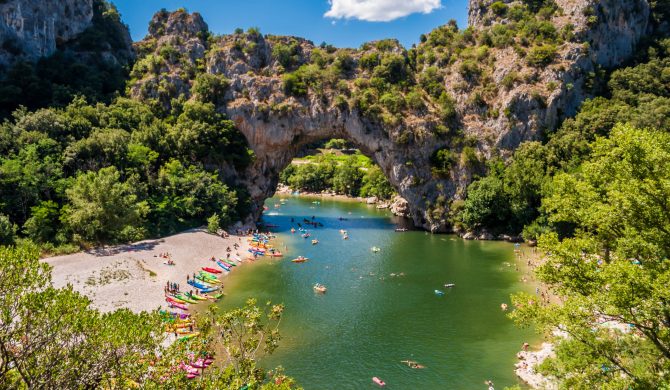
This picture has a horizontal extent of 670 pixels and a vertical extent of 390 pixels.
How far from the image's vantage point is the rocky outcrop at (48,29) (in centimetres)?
6550

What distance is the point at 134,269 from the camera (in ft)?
136

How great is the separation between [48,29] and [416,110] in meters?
65.2

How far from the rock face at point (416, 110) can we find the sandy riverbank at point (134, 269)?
816 inches

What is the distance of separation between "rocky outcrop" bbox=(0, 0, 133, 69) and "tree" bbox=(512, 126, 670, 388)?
268ft

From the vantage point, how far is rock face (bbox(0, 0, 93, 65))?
65.2 meters

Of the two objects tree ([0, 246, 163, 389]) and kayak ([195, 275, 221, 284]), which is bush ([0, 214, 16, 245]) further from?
tree ([0, 246, 163, 389])

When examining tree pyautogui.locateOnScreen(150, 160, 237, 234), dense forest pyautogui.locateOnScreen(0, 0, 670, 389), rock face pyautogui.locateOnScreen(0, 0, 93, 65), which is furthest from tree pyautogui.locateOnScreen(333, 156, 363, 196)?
rock face pyautogui.locateOnScreen(0, 0, 93, 65)

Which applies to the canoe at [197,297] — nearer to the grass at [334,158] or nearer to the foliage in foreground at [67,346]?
the foliage in foreground at [67,346]

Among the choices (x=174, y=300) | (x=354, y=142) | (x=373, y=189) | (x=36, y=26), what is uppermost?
(x=36, y=26)

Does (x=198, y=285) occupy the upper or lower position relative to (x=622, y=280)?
lower

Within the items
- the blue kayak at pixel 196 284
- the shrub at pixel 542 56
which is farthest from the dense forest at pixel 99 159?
the shrub at pixel 542 56

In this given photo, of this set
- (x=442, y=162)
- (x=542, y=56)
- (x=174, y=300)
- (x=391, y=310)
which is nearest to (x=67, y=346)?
(x=174, y=300)

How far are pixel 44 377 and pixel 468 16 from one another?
94.5m

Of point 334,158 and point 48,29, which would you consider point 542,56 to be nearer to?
point 334,158
